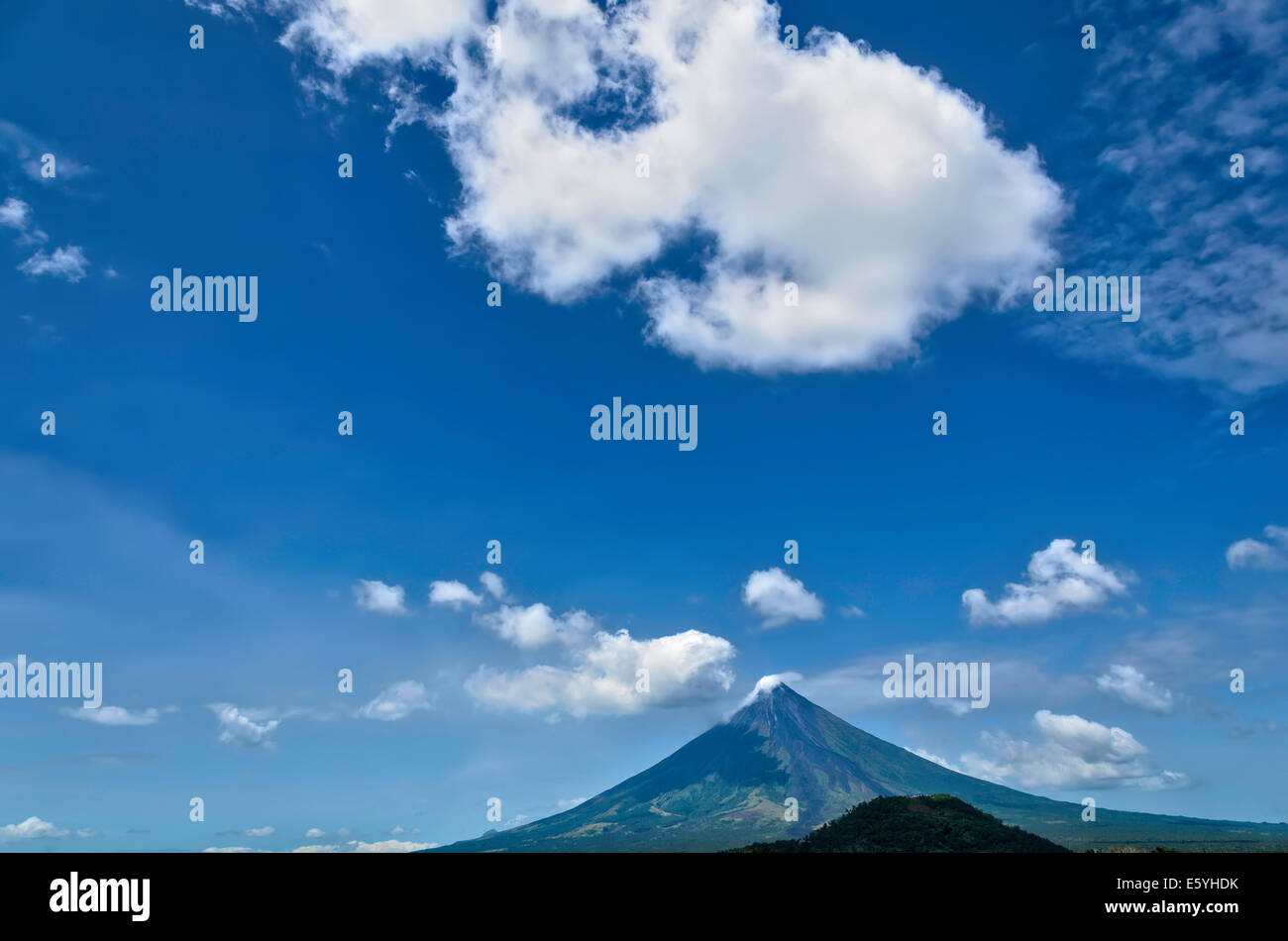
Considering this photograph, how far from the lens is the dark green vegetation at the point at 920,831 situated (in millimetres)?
130375

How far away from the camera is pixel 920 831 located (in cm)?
13412

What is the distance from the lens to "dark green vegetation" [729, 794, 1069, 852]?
130 meters
